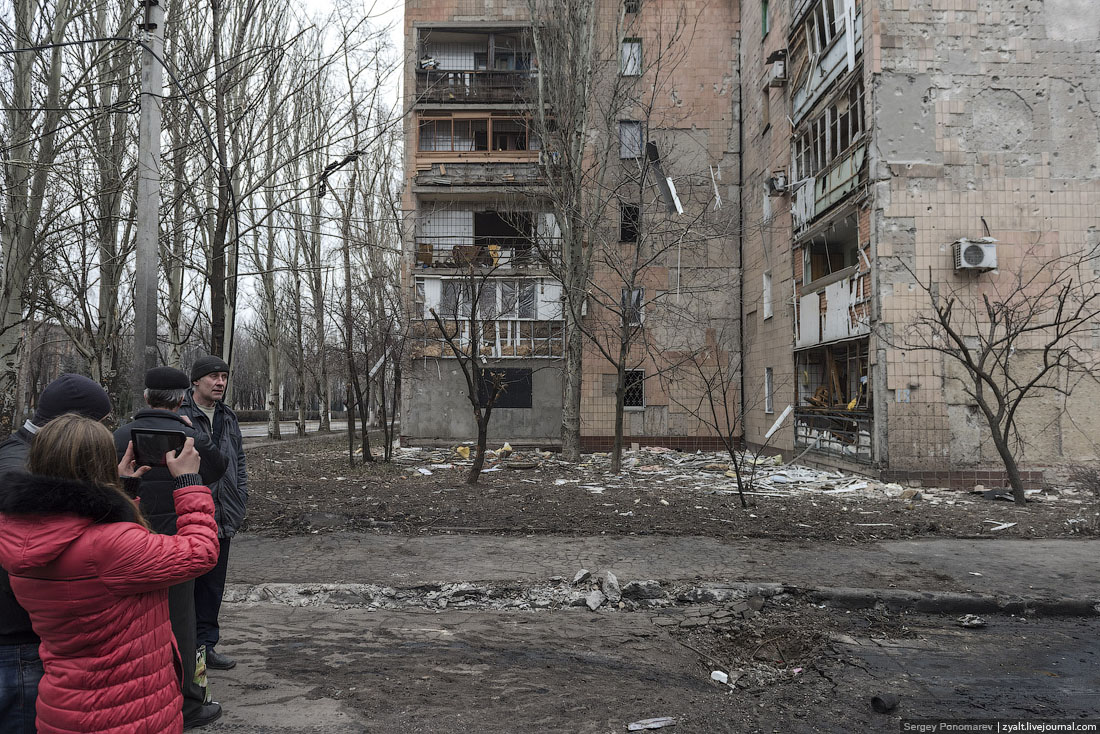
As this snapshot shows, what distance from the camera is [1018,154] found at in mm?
13742

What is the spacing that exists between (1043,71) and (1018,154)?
70.6 inches

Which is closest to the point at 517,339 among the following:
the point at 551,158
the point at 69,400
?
the point at 551,158

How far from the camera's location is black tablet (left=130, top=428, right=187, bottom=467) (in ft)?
8.49

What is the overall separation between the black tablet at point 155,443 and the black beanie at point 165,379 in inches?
35.3

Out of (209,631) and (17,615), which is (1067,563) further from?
(17,615)

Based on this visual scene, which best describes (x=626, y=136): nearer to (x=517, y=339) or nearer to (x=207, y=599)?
(x=517, y=339)

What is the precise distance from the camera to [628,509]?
31.9ft

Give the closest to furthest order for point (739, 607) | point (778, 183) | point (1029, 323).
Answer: point (739, 607)
point (1029, 323)
point (778, 183)

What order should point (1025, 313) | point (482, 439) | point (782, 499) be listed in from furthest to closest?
point (1025, 313), point (482, 439), point (782, 499)

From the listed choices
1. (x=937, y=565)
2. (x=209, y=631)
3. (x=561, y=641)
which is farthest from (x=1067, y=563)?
(x=209, y=631)

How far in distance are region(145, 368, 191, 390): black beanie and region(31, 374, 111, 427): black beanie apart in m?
0.91

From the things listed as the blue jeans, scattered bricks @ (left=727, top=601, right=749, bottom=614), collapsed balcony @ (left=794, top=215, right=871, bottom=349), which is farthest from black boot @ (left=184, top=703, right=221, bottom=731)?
collapsed balcony @ (left=794, top=215, right=871, bottom=349)

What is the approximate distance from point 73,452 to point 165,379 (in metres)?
1.57

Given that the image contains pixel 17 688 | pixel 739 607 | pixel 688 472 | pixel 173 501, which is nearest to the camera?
pixel 17 688
